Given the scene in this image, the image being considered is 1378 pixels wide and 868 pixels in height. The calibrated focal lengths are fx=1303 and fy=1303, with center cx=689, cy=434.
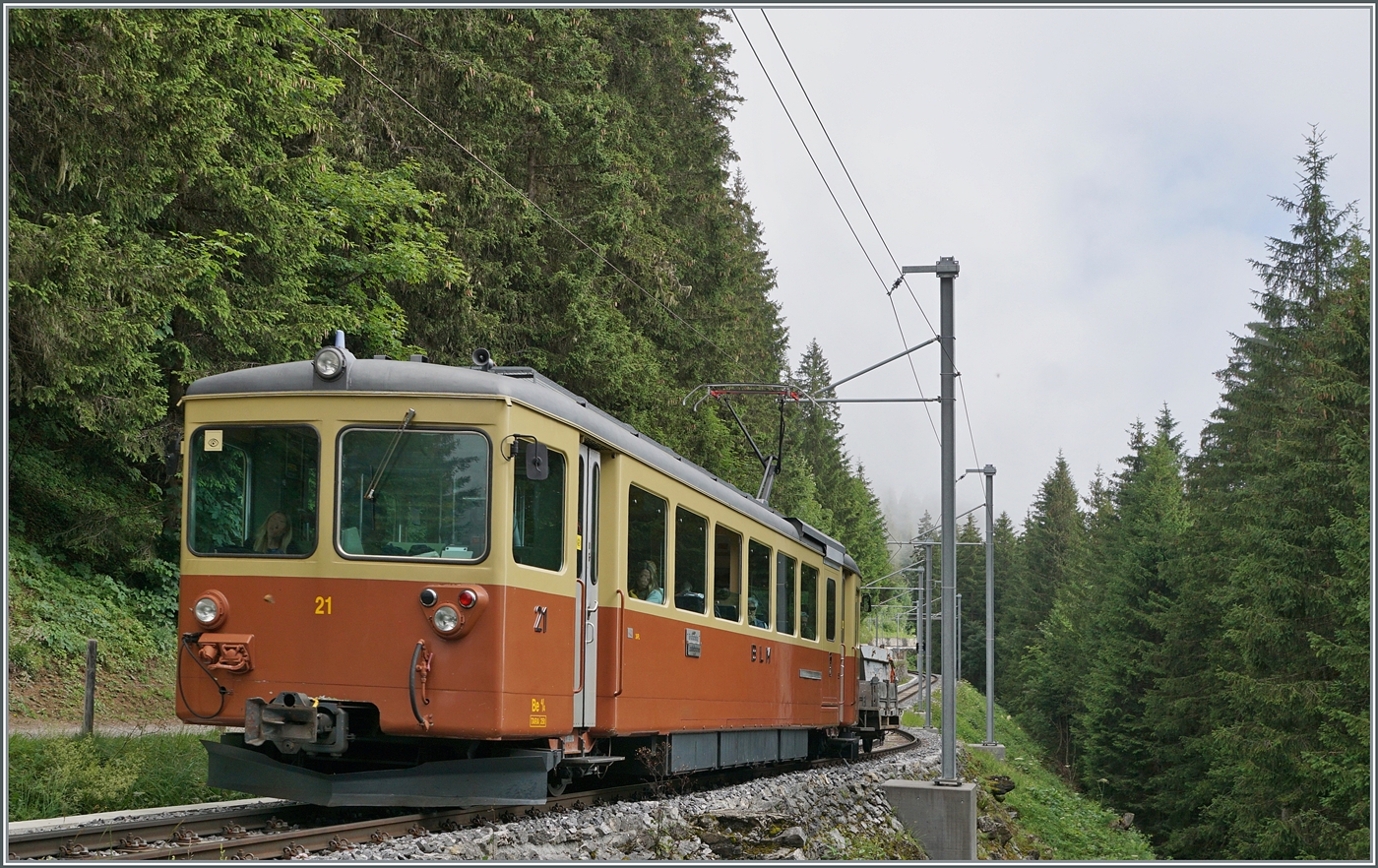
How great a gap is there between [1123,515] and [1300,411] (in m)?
25.4

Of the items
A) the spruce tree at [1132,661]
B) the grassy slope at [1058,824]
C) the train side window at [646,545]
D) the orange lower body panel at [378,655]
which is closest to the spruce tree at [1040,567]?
the spruce tree at [1132,661]


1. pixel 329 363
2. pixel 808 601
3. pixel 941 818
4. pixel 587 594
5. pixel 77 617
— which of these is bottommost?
pixel 941 818

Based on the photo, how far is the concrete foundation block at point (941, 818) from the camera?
41.6 ft

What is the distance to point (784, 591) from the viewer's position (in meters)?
14.5

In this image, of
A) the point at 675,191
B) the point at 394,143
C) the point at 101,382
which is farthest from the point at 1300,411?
the point at 101,382

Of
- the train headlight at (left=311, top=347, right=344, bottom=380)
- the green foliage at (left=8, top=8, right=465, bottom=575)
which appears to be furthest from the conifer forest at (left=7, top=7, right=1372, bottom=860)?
the train headlight at (left=311, top=347, right=344, bottom=380)

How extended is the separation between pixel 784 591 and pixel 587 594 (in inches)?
218

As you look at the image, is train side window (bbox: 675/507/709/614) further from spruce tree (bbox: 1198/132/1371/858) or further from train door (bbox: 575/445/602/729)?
spruce tree (bbox: 1198/132/1371/858)

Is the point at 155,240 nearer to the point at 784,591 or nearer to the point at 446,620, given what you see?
the point at 446,620

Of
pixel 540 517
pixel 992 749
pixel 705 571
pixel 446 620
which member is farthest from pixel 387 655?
pixel 992 749

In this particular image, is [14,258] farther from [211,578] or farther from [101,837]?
[101,837]

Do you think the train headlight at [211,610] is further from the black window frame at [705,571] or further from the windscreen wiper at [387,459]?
the black window frame at [705,571]

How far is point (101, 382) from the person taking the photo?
13320 mm

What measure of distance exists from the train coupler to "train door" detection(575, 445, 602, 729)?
5.90 feet
